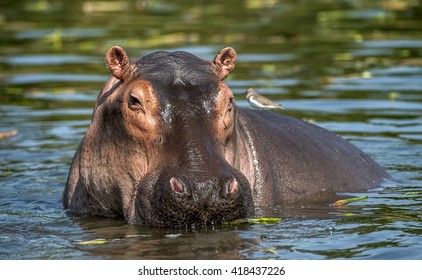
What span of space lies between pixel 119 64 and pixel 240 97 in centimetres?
721

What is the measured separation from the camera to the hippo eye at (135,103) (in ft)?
27.3

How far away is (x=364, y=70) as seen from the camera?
17859 mm

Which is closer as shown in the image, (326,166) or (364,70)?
(326,166)

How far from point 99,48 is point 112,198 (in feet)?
39.8

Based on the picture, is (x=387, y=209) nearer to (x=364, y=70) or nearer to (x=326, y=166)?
(x=326, y=166)

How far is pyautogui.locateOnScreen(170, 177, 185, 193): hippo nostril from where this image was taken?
7699 millimetres

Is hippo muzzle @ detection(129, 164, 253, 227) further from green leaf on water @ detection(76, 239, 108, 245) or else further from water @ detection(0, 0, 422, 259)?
green leaf on water @ detection(76, 239, 108, 245)

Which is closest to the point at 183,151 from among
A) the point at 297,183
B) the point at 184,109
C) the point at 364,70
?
the point at 184,109

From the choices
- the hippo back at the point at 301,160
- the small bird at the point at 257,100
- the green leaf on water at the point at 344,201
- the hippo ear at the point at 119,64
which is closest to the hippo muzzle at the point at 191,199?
the hippo ear at the point at 119,64

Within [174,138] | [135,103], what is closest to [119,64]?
[135,103]

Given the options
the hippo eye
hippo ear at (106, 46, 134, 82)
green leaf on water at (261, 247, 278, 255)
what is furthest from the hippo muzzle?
hippo ear at (106, 46, 134, 82)

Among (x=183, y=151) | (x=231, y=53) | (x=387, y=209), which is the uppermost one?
(x=231, y=53)
